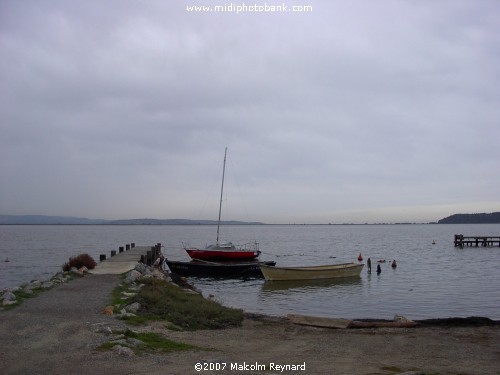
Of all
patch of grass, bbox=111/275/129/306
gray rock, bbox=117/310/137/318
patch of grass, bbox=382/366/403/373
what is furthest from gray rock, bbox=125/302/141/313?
patch of grass, bbox=382/366/403/373

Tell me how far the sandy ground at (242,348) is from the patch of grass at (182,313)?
633mm

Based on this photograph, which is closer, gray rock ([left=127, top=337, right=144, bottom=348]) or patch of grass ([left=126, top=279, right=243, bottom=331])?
gray rock ([left=127, top=337, right=144, bottom=348])

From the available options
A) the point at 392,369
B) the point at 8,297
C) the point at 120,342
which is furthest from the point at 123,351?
the point at 8,297

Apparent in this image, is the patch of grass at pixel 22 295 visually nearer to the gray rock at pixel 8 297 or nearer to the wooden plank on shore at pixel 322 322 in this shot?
the gray rock at pixel 8 297

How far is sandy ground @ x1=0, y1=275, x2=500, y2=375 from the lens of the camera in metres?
9.52

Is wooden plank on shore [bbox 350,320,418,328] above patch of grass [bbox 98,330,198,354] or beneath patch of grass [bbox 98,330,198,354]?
beneath

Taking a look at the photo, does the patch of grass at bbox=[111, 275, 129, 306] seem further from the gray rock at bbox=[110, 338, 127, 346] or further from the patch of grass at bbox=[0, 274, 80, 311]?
the gray rock at bbox=[110, 338, 127, 346]

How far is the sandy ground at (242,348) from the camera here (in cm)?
952

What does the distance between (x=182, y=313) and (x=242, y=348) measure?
4.01 metres

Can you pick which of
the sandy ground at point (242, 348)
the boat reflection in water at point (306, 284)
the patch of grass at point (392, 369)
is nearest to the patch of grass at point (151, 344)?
the sandy ground at point (242, 348)

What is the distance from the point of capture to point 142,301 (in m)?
16.2

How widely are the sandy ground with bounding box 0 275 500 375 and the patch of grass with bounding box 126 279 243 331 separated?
0.63 m

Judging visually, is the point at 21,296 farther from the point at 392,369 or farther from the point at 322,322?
the point at 392,369

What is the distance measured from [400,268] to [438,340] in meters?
34.4
